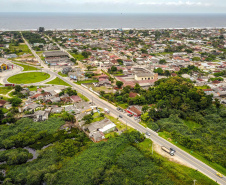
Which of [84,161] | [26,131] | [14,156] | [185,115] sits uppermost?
[185,115]

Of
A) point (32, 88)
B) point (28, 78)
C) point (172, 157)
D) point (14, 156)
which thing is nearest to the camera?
point (14, 156)

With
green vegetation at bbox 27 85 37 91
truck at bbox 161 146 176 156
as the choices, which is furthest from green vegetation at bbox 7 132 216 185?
green vegetation at bbox 27 85 37 91

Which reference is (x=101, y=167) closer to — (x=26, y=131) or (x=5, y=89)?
(x=26, y=131)

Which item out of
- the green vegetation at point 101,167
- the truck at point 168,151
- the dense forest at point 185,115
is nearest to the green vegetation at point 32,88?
the dense forest at point 185,115

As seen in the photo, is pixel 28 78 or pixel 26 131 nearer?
pixel 26 131

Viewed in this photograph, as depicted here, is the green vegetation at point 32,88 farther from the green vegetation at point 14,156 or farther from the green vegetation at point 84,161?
the green vegetation at point 14,156

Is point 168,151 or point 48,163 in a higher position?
point 168,151

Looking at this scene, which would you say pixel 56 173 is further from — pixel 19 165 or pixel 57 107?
pixel 57 107

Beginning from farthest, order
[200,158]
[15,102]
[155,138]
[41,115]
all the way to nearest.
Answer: [15,102], [41,115], [155,138], [200,158]

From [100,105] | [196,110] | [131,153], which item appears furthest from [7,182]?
[196,110]

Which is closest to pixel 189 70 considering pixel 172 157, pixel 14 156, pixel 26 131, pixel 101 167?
pixel 172 157
